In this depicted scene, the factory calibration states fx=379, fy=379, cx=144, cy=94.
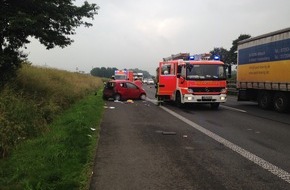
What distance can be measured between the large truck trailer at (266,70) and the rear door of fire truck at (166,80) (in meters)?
4.07

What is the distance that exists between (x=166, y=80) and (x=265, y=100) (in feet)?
17.8

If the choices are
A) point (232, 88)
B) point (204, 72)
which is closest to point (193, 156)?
point (204, 72)

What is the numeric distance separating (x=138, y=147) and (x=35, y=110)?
4.03 m

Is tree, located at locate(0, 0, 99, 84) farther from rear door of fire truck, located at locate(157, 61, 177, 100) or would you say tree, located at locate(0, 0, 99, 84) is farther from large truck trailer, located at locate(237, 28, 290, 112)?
large truck trailer, located at locate(237, 28, 290, 112)

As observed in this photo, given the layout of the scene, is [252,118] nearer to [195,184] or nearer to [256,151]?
[256,151]

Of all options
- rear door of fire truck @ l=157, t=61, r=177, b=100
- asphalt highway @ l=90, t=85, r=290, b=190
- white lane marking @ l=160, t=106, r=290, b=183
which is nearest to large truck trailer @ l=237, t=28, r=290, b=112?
rear door of fire truck @ l=157, t=61, r=177, b=100

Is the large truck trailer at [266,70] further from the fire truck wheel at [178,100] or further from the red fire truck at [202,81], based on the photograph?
the fire truck wheel at [178,100]

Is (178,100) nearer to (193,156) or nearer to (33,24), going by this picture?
(33,24)

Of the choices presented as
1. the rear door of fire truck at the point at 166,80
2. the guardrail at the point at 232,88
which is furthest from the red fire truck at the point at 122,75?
the rear door of fire truck at the point at 166,80

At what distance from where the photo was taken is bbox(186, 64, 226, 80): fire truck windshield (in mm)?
18656

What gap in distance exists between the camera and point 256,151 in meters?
8.56

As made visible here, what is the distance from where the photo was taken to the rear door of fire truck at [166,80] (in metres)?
20.7

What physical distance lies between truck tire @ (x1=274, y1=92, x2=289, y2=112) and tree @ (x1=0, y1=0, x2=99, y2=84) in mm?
9443

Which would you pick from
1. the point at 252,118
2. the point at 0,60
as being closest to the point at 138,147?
the point at 0,60
